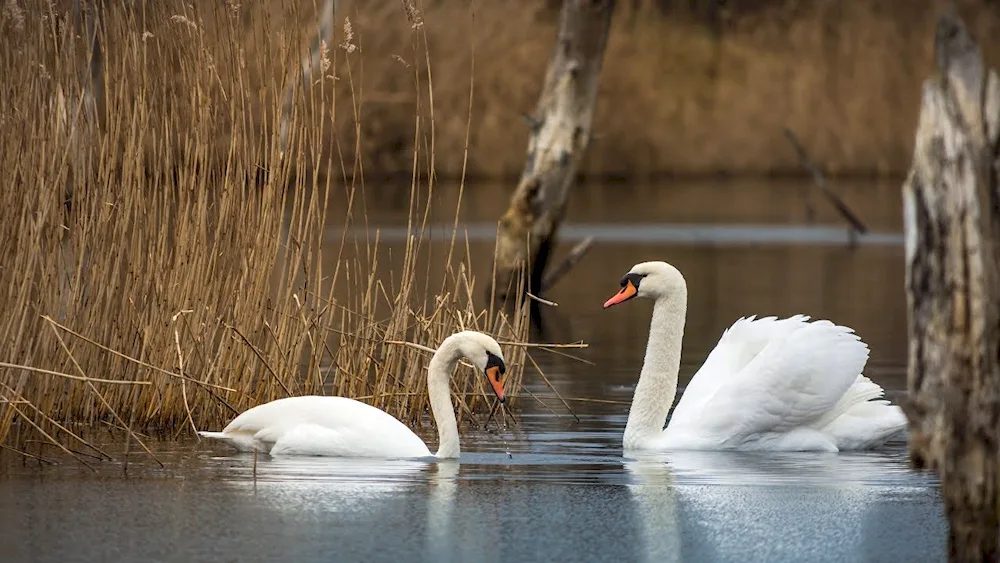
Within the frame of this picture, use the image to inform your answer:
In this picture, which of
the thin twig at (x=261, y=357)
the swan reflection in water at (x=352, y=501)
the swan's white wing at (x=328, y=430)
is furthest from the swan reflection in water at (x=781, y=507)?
the thin twig at (x=261, y=357)

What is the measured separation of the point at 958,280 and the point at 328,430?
12.6ft

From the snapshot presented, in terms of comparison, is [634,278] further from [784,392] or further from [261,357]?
[261,357]

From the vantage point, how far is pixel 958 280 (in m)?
5.46

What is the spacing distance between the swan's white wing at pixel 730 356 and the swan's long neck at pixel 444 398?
4.04 ft

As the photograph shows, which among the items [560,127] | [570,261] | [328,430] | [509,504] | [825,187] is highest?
[560,127]

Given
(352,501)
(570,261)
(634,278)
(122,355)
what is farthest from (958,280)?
(570,261)

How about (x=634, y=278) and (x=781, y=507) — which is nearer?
(x=781, y=507)

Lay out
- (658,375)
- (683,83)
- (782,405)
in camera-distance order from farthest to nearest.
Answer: (683,83), (658,375), (782,405)

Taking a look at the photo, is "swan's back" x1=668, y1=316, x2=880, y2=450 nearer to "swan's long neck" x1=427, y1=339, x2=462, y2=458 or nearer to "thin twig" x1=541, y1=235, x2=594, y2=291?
"swan's long neck" x1=427, y1=339, x2=462, y2=458

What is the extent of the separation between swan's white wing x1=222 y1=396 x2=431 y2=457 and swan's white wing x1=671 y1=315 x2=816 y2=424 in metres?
1.52

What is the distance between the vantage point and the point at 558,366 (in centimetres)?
1314

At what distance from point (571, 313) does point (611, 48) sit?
2194cm

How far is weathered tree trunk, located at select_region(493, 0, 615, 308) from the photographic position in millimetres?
17078

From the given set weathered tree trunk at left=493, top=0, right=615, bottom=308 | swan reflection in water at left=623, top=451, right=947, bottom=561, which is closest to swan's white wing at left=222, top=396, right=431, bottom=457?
swan reflection in water at left=623, top=451, right=947, bottom=561
